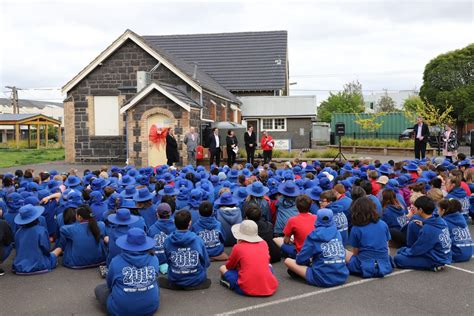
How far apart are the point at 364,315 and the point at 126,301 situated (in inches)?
103

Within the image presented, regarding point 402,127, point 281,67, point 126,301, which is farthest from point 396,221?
point 402,127

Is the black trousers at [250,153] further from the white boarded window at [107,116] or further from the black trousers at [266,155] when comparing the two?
the white boarded window at [107,116]

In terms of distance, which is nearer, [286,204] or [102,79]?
[286,204]

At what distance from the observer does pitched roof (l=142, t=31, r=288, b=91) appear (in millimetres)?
38781

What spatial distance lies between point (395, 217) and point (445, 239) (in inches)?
61.3

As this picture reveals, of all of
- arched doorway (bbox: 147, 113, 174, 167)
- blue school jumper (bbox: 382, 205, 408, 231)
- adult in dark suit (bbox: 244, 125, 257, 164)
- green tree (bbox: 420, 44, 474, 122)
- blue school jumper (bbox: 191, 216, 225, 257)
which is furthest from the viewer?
green tree (bbox: 420, 44, 474, 122)

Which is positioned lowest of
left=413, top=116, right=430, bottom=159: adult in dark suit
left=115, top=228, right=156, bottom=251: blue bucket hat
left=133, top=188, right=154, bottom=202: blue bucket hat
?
left=115, top=228, right=156, bottom=251: blue bucket hat

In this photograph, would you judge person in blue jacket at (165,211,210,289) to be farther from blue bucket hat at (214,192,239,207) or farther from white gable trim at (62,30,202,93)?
white gable trim at (62,30,202,93)

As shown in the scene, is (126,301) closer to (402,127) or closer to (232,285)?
(232,285)

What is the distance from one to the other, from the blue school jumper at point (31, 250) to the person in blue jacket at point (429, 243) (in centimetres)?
527

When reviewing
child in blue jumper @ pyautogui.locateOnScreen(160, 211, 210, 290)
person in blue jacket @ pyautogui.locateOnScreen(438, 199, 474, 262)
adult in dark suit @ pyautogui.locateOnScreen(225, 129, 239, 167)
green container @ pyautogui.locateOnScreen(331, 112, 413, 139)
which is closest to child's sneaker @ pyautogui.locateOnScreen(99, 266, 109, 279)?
child in blue jumper @ pyautogui.locateOnScreen(160, 211, 210, 290)

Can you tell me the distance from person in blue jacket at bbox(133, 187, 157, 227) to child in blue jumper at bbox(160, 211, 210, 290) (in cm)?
170

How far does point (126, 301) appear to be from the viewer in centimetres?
528

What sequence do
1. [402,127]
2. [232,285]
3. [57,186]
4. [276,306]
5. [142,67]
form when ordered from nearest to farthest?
[276,306] < [232,285] < [57,186] < [142,67] < [402,127]
